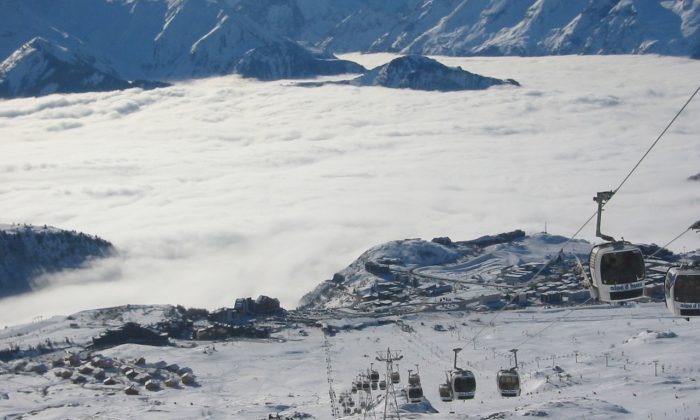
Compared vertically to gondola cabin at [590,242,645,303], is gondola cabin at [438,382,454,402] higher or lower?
lower

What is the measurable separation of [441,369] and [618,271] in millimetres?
58169

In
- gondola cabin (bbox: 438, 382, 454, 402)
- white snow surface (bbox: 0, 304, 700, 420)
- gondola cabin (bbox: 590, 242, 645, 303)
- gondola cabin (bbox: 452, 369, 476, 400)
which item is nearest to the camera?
gondola cabin (bbox: 590, 242, 645, 303)

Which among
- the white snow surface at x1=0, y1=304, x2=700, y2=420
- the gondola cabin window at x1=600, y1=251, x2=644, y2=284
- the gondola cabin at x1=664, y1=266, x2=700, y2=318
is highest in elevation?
the gondola cabin window at x1=600, y1=251, x2=644, y2=284

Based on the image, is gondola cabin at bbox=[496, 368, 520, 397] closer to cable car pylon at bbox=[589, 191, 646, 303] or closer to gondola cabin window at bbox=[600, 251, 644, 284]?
cable car pylon at bbox=[589, 191, 646, 303]

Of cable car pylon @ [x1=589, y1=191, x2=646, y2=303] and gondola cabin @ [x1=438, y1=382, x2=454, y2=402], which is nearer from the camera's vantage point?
cable car pylon @ [x1=589, y1=191, x2=646, y2=303]

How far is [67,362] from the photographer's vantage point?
114 meters

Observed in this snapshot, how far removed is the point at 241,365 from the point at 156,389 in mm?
11347

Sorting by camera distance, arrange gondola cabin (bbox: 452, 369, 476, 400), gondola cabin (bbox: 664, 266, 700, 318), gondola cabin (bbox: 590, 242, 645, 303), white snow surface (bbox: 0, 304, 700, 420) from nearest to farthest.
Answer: gondola cabin (bbox: 664, 266, 700, 318), gondola cabin (bbox: 590, 242, 645, 303), gondola cabin (bbox: 452, 369, 476, 400), white snow surface (bbox: 0, 304, 700, 420)

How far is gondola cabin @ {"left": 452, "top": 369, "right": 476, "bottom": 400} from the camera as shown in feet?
201

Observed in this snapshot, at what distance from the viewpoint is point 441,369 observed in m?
103

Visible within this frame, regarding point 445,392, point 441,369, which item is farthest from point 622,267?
point 441,369

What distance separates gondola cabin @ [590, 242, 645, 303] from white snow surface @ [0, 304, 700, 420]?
99.3ft

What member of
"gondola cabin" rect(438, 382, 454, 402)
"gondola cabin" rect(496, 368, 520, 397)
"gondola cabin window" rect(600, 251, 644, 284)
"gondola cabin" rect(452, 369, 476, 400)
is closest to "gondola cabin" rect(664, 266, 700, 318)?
"gondola cabin window" rect(600, 251, 644, 284)

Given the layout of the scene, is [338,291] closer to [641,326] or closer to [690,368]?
[641,326]
